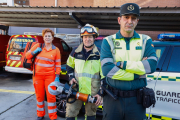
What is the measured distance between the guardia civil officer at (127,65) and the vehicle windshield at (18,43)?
5.40 metres

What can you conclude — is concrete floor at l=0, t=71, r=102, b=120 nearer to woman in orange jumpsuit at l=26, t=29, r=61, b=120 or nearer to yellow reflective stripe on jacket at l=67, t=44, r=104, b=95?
woman in orange jumpsuit at l=26, t=29, r=61, b=120

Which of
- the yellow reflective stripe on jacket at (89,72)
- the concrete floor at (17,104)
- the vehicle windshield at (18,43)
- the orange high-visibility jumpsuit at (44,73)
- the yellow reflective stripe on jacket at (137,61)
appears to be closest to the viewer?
the yellow reflective stripe on jacket at (137,61)

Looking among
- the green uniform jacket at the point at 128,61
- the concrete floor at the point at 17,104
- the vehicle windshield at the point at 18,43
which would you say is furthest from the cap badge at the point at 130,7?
the vehicle windshield at the point at 18,43

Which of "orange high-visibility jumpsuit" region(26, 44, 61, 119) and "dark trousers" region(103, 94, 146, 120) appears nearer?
"dark trousers" region(103, 94, 146, 120)

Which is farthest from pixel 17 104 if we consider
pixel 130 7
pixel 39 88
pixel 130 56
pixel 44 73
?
pixel 130 7

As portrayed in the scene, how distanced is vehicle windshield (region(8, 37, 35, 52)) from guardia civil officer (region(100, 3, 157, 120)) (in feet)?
17.7

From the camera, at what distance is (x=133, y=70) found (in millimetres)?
1526

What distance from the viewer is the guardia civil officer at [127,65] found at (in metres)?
1.57

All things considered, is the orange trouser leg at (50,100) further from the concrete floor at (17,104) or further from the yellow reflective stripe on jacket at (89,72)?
the yellow reflective stripe on jacket at (89,72)

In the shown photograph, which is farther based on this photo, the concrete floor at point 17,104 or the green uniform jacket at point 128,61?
the concrete floor at point 17,104

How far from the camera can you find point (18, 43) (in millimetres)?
6395

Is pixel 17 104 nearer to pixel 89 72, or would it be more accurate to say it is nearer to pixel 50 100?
pixel 50 100

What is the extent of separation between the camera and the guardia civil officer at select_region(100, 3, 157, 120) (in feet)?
5.14

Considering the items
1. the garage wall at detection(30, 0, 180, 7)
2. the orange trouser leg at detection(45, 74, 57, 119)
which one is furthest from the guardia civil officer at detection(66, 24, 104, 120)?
the garage wall at detection(30, 0, 180, 7)
